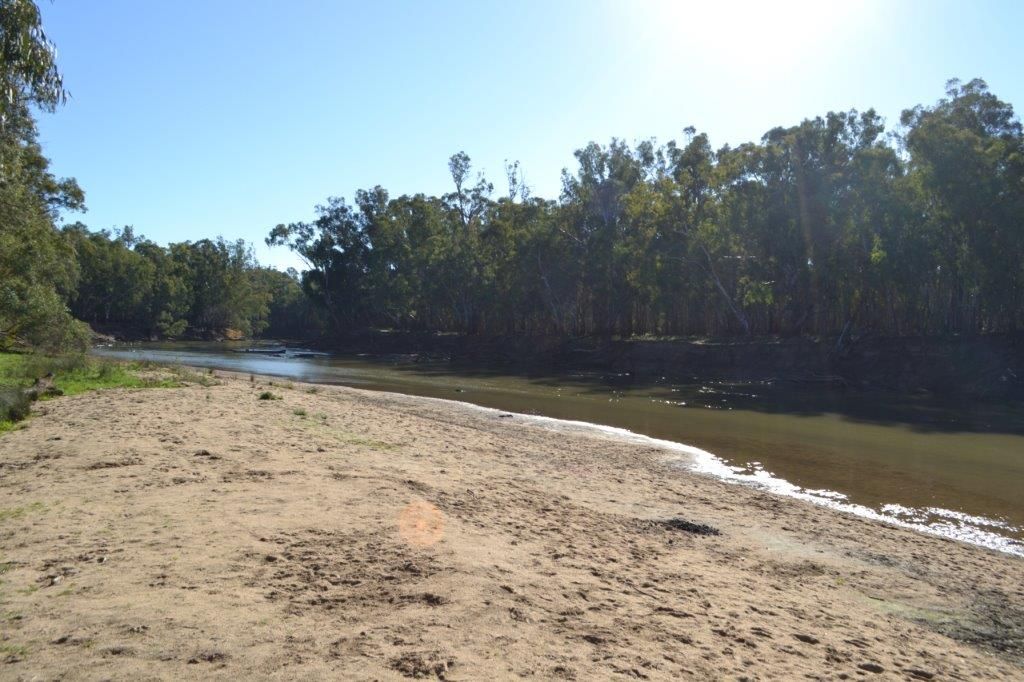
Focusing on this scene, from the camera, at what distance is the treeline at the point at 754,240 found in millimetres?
35094

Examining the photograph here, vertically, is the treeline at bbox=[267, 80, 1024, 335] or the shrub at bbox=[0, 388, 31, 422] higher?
the treeline at bbox=[267, 80, 1024, 335]

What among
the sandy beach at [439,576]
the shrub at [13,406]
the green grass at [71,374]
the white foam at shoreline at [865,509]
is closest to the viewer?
the sandy beach at [439,576]

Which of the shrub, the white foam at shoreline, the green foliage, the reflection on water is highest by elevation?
the green foliage

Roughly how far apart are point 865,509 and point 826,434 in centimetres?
907

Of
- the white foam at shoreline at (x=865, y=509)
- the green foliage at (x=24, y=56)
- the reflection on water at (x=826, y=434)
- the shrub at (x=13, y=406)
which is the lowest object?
the white foam at shoreline at (x=865, y=509)

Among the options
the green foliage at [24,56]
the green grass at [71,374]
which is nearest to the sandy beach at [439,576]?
the green foliage at [24,56]

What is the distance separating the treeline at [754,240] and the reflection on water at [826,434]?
10.2 metres

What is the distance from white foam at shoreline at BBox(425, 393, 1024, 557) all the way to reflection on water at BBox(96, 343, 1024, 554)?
0.12 ft

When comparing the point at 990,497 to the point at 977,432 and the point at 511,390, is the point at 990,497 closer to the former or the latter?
the point at 977,432

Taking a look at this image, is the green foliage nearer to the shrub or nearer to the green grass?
the shrub

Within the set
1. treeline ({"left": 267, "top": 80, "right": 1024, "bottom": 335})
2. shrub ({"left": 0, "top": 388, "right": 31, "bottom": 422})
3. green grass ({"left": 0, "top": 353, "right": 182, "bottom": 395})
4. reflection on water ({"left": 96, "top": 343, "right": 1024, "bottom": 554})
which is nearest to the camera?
reflection on water ({"left": 96, "top": 343, "right": 1024, "bottom": 554})

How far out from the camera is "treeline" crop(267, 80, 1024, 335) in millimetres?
35094

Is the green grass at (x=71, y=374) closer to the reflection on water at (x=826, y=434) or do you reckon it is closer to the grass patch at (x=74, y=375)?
the grass patch at (x=74, y=375)

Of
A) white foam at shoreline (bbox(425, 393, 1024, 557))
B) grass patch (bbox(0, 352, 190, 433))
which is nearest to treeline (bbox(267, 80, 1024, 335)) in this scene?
white foam at shoreline (bbox(425, 393, 1024, 557))
